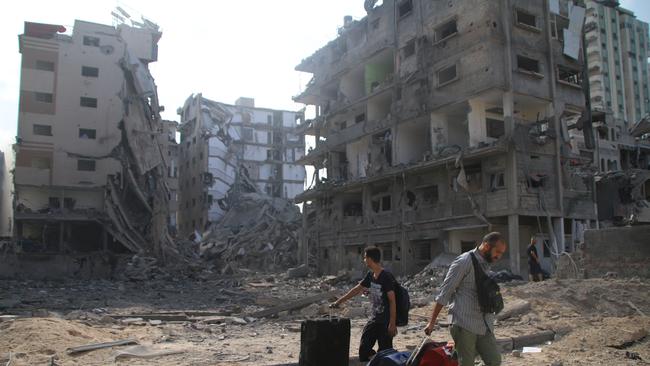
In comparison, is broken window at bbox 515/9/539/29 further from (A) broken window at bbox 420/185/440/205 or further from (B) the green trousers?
(B) the green trousers

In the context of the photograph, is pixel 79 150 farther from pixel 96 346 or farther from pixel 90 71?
pixel 96 346

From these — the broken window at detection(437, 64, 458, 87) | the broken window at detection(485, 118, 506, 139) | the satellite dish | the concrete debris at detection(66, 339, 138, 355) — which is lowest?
the concrete debris at detection(66, 339, 138, 355)

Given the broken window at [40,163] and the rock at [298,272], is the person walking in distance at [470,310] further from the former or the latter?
the broken window at [40,163]

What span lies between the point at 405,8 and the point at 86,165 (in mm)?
24920

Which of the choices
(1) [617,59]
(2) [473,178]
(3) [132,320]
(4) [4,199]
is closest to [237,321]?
(3) [132,320]

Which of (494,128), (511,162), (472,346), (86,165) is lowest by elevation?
(472,346)

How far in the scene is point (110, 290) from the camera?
26297mm

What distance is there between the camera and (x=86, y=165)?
39.8m

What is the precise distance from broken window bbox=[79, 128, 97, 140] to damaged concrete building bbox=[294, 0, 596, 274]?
17.4 meters

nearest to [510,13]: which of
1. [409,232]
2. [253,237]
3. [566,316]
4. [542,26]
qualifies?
[542,26]

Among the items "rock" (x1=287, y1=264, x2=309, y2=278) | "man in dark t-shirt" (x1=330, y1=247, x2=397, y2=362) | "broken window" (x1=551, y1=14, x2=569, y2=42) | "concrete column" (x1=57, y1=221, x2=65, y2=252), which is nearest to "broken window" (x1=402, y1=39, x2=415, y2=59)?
"broken window" (x1=551, y1=14, x2=569, y2=42)

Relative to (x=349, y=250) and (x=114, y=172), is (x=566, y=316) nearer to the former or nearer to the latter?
(x=349, y=250)

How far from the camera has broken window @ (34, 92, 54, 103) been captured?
39.2 m

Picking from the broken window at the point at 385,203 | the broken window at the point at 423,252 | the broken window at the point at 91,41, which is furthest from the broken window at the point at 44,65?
the broken window at the point at 423,252
